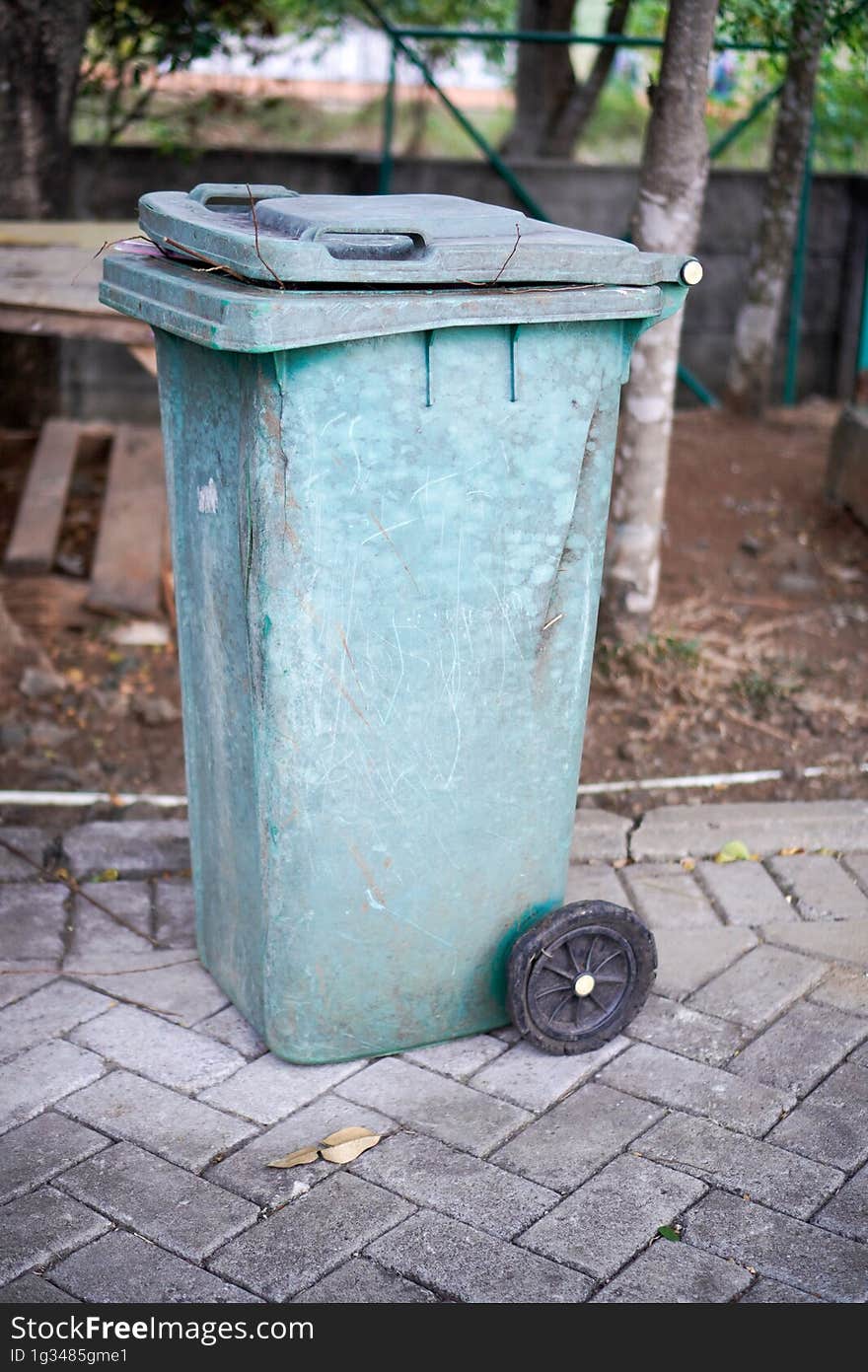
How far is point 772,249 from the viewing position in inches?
308

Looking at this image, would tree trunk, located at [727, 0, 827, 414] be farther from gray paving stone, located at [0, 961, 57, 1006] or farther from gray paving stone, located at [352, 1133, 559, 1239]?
gray paving stone, located at [352, 1133, 559, 1239]

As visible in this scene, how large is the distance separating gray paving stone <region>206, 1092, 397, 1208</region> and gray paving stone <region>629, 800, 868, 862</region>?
1.31 meters

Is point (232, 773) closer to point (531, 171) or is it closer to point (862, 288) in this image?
point (531, 171)

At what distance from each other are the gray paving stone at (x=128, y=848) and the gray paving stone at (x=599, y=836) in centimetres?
109

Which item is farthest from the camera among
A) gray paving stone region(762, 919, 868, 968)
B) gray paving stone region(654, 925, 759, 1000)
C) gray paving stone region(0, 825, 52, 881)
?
gray paving stone region(0, 825, 52, 881)

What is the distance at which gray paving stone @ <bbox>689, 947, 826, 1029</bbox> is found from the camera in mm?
3254

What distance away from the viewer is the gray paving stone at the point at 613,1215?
98.7 inches

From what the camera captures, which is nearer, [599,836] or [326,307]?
[326,307]

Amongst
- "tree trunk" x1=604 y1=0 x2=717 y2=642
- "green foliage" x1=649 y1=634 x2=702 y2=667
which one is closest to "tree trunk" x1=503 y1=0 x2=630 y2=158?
"tree trunk" x1=604 y1=0 x2=717 y2=642

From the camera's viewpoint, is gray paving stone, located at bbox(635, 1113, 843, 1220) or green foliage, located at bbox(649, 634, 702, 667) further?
green foliage, located at bbox(649, 634, 702, 667)

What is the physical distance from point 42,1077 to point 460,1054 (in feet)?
2.97

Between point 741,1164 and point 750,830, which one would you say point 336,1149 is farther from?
point 750,830

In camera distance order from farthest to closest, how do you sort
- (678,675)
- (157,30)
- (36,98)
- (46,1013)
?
1. (157,30)
2. (36,98)
3. (678,675)
4. (46,1013)

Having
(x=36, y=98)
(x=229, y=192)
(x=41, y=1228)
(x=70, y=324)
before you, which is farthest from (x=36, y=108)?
(x=41, y=1228)
